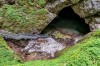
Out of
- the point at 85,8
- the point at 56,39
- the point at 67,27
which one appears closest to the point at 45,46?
the point at 56,39

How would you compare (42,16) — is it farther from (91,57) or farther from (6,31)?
(91,57)

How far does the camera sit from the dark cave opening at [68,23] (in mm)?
15609

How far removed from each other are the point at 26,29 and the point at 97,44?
22.4 feet

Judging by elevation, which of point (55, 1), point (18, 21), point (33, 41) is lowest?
point (33, 41)

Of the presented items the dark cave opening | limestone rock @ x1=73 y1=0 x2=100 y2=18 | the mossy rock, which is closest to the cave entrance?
the dark cave opening

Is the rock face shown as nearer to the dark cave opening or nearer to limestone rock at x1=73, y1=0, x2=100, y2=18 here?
the dark cave opening

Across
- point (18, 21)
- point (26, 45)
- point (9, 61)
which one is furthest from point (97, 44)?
point (18, 21)

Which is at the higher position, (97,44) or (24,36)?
(97,44)

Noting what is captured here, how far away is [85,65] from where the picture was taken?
7312mm

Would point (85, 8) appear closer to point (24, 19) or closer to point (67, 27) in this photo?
point (67, 27)

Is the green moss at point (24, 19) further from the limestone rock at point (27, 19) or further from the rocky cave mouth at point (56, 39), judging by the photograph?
the rocky cave mouth at point (56, 39)

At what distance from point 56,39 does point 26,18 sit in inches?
96.8

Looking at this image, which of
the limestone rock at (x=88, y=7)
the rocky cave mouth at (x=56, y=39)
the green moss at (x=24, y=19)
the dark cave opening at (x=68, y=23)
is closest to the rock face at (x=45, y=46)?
the rocky cave mouth at (x=56, y=39)

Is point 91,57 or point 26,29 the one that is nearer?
point 91,57
